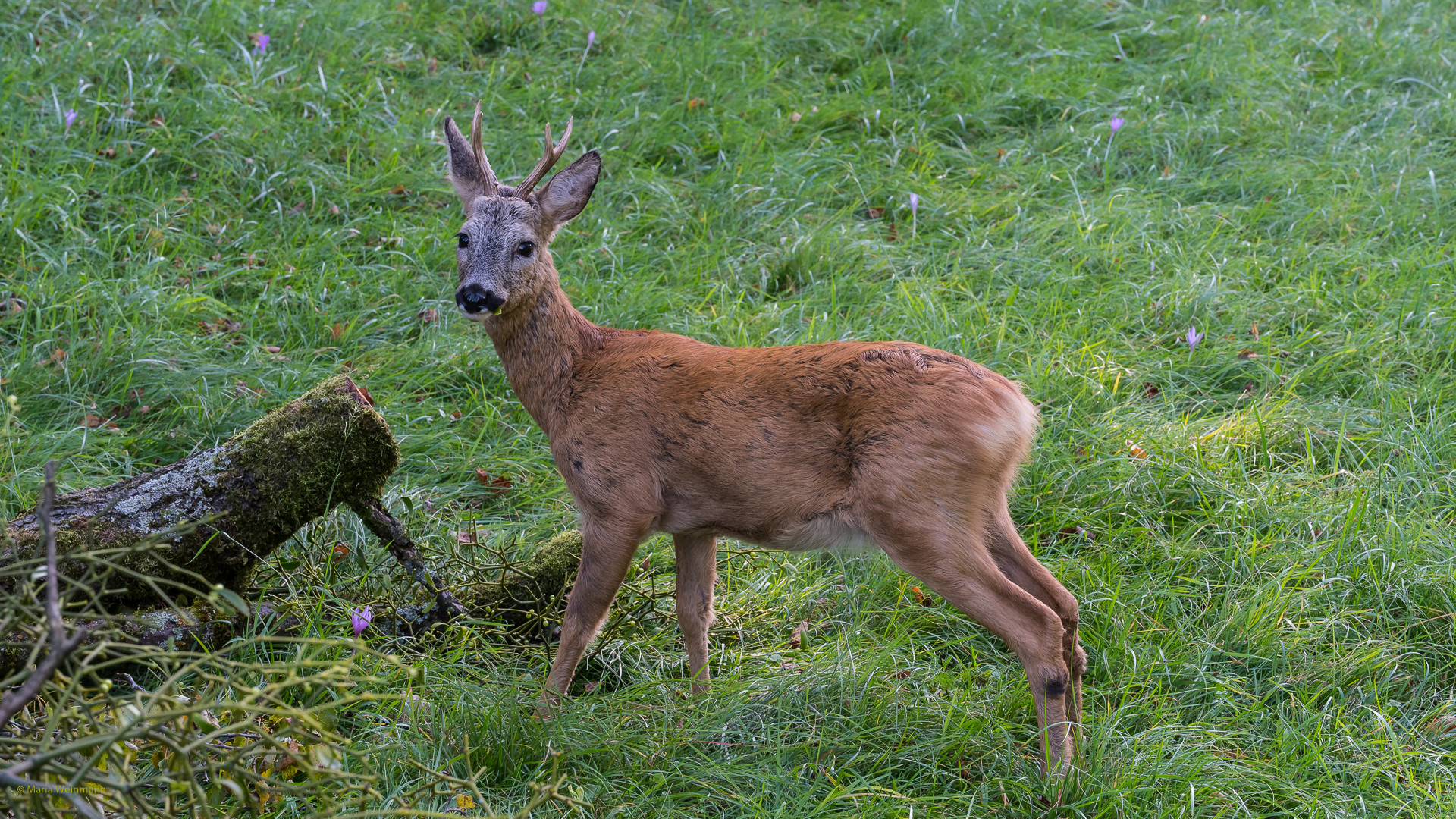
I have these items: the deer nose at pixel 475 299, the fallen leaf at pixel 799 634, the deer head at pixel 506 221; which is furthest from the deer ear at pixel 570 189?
the fallen leaf at pixel 799 634

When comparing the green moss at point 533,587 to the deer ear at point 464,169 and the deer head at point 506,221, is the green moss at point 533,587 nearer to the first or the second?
the deer head at point 506,221

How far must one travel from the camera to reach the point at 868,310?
5336mm

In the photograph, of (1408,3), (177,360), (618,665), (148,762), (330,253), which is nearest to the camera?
(148,762)

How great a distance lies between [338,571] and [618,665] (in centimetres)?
98

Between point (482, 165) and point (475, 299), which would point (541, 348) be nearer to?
point (475, 299)

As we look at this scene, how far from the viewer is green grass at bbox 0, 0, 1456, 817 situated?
3234 millimetres

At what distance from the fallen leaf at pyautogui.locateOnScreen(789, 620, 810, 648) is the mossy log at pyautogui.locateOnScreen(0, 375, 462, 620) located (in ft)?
4.62

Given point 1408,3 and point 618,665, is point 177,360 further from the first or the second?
point 1408,3

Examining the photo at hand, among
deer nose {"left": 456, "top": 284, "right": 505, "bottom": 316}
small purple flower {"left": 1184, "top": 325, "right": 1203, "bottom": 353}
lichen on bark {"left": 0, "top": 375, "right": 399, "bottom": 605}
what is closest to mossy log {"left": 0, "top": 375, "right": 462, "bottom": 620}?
lichen on bark {"left": 0, "top": 375, "right": 399, "bottom": 605}

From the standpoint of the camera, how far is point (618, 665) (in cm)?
382

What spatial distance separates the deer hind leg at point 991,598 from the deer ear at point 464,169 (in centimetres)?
198

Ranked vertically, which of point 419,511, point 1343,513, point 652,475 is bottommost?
point 1343,513

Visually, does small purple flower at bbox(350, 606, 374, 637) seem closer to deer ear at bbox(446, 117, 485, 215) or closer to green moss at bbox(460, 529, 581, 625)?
green moss at bbox(460, 529, 581, 625)

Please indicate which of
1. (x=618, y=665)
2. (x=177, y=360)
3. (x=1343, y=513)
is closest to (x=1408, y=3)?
(x=1343, y=513)
